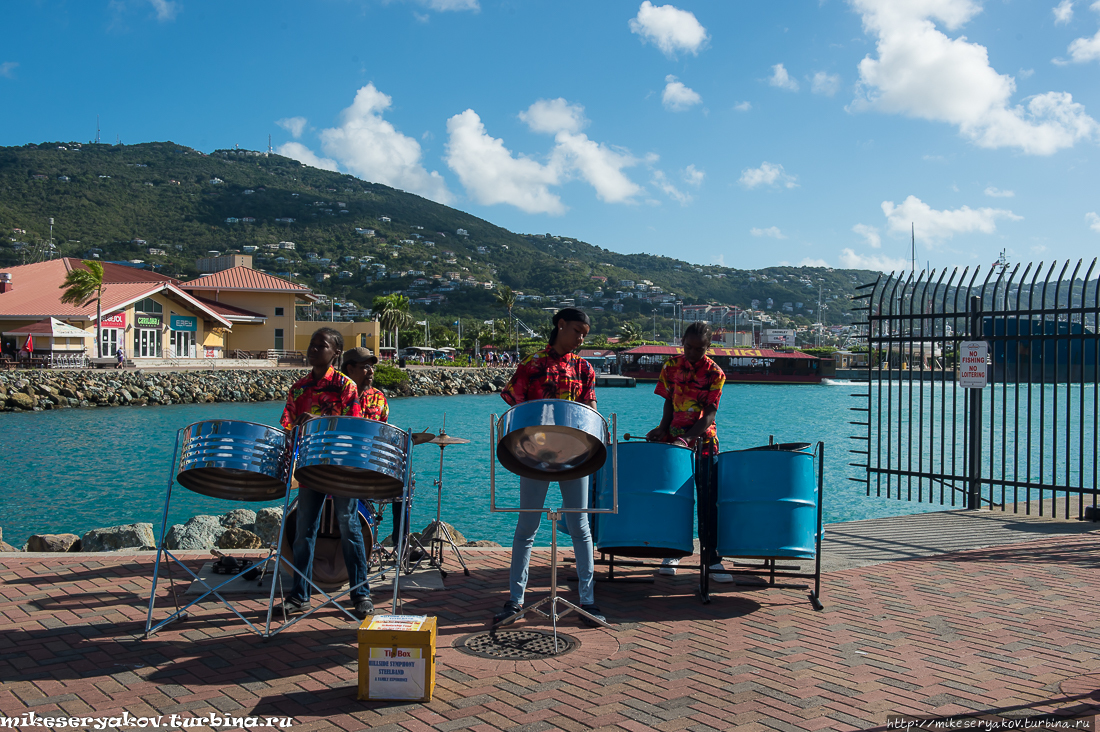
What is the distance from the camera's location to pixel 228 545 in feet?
28.2

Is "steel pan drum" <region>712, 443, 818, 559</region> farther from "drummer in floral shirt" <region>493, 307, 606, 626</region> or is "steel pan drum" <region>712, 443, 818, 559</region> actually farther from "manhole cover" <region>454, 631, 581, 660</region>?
"manhole cover" <region>454, 631, 581, 660</region>

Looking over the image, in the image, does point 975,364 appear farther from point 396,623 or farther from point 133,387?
point 133,387

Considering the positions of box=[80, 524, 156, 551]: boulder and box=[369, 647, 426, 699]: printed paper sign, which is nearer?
box=[369, 647, 426, 699]: printed paper sign

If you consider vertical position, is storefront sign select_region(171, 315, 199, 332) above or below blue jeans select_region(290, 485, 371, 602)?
above

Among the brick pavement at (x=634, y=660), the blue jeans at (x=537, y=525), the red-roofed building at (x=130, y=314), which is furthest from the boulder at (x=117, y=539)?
the red-roofed building at (x=130, y=314)

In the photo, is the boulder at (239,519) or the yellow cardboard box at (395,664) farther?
the boulder at (239,519)

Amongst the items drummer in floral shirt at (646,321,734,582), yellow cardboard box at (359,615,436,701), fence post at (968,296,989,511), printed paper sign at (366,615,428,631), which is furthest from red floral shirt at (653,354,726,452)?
fence post at (968,296,989,511)

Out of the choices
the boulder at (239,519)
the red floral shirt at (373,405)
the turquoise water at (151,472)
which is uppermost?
the red floral shirt at (373,405)

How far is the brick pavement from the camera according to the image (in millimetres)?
3404

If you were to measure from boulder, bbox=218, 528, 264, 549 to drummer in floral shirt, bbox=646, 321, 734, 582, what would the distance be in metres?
4.88

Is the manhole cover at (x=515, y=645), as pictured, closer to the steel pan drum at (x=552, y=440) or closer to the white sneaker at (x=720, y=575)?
the steel pan drum at (x=552, y=440)

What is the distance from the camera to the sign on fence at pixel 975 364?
27.8 ft

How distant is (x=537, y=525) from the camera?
4.65 meters

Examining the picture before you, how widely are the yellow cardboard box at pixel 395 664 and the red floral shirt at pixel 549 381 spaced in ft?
5.27
